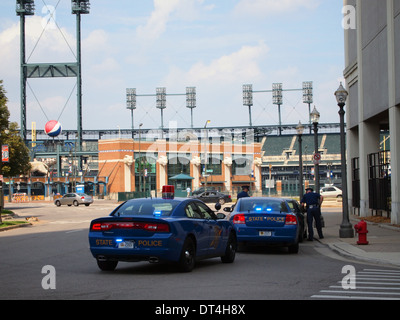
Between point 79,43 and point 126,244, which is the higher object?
point 79,43

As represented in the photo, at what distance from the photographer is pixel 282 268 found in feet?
42.8

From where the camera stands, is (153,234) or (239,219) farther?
(239,219)

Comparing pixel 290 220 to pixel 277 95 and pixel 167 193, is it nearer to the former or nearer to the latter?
pixel 167 193

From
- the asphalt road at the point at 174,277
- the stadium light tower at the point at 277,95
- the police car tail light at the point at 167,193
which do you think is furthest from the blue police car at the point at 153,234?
the stadium light tower at the point at 277,95

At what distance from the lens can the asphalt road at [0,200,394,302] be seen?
9266 millimetres

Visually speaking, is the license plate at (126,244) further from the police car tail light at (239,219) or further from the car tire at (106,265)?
the police car tail light at (239,219)

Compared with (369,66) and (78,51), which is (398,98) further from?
(78,51)

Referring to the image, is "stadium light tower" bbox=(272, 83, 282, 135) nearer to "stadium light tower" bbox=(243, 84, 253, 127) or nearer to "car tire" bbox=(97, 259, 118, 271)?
"stadium light tower" bbox=(243, 84, 253, 127)

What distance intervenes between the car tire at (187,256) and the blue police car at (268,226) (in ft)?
14.5

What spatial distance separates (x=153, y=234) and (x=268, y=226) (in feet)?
18.2

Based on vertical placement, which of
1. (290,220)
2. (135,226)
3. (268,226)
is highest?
(135,226)

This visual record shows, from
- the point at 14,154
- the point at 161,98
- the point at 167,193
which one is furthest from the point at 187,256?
the point at 161,98

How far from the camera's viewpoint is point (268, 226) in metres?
16.3
